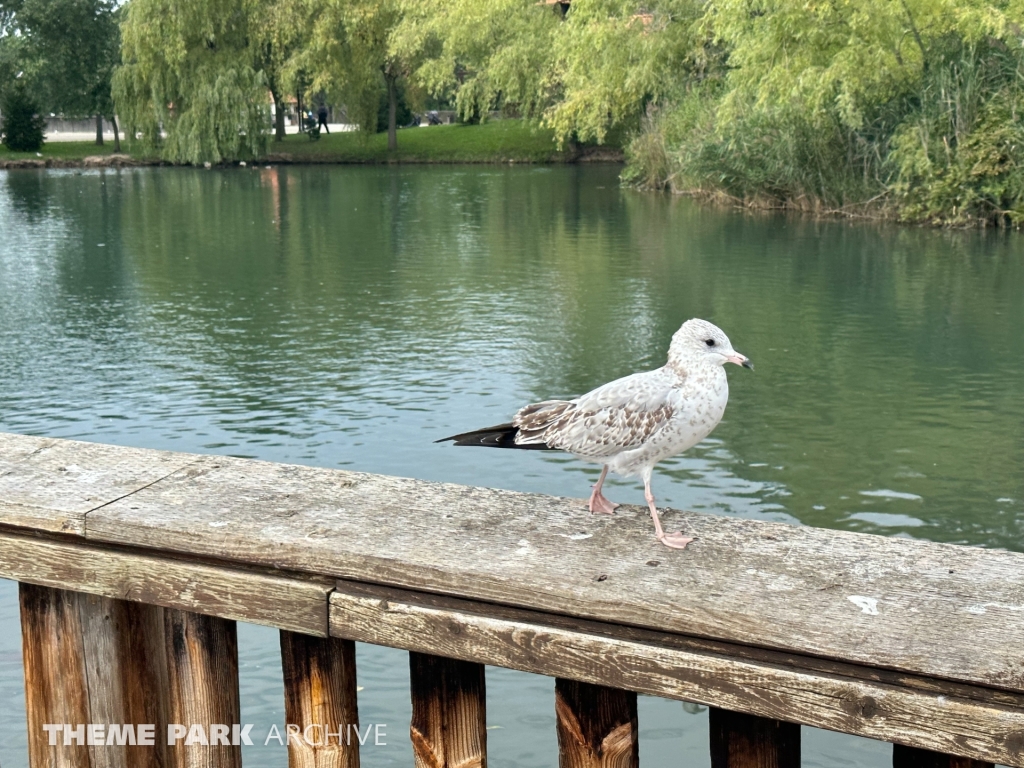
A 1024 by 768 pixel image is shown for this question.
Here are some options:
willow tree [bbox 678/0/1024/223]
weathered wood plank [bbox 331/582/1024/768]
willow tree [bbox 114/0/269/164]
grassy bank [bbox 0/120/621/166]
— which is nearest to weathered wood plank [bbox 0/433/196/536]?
weathered wood plank [bbox 331/582/1024/768]

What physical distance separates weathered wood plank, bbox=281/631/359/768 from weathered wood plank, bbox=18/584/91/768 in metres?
0.41

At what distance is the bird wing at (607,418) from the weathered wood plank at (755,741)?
0.98 metres

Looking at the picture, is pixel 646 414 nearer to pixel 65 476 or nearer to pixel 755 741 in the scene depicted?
pixel 755 741

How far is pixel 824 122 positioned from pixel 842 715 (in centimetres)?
2060

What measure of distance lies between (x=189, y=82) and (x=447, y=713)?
4123 centimetres

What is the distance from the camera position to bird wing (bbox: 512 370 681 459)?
9.68 ft

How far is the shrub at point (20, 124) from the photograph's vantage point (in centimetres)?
5169

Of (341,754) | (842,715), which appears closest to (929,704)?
(842,715)

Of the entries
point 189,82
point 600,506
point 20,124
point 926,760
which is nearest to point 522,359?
point 600,506

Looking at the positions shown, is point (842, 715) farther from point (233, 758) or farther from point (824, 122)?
point (824, 122)

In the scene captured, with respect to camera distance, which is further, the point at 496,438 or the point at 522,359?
the point at 522,359

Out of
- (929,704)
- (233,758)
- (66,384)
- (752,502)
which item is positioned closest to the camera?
(929,704)

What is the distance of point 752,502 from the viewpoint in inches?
271

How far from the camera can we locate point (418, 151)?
159 feet
